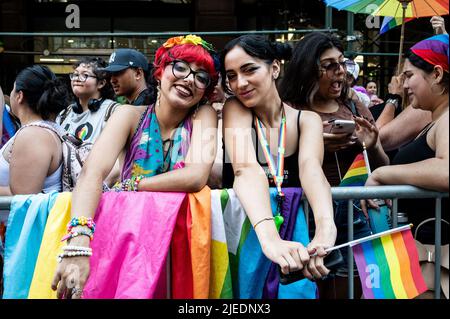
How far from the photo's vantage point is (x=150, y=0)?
44.0 feet

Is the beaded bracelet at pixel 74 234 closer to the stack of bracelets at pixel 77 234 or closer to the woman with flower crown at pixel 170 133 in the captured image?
the stack of bracelets at pixel 77 234

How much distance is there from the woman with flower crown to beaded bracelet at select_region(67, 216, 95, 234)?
191mm

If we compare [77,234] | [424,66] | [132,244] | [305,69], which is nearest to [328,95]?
[305,69]

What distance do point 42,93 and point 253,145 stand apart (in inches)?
67.7

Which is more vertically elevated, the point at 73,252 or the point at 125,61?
the point at 125,61

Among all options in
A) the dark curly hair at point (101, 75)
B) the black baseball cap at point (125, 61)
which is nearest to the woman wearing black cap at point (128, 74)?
the black baseball cap at point (125, 61)

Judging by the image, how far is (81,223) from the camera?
3123 millimetres

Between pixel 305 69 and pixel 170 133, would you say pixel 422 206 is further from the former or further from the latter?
pixel 170 133

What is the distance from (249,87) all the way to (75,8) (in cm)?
1000

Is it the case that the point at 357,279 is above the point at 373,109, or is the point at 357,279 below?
below

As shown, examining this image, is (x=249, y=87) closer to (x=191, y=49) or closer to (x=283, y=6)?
(x=191, y=49)

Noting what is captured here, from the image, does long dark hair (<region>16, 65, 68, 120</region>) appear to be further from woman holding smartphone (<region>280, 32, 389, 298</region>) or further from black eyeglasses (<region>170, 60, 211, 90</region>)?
woman holding smartphone (<region>280, 32, 389, 298</region>)
